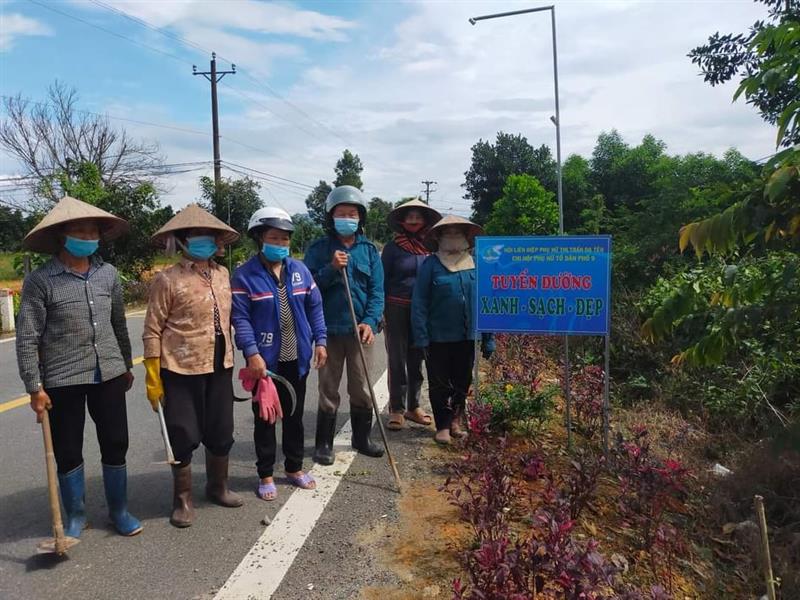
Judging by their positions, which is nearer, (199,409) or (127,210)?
(199,409)

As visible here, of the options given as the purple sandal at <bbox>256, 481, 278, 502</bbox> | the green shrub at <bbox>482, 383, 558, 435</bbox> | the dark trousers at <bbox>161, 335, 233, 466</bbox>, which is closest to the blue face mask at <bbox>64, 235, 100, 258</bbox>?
the dark trousers at <bbox>161, 335, 233, 466</bbox>

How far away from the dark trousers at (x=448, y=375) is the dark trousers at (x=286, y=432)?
1.22 meters

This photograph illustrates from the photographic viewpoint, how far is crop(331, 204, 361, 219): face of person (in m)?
4.33

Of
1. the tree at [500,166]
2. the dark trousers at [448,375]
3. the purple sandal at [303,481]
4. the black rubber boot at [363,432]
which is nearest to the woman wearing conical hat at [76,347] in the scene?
the purple sandal at [303,481]

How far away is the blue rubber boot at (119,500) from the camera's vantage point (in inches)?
136

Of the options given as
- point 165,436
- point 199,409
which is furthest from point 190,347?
point 165,436

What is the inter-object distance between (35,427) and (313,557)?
371 cm

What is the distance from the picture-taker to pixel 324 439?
454 centimetres

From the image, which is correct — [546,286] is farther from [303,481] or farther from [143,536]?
[143,536]

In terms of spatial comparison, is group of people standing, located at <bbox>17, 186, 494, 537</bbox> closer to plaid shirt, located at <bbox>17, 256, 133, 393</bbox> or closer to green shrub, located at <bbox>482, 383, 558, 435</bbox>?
plaid shirt, located at <bbox>17, 256, 133, 393</bbox>

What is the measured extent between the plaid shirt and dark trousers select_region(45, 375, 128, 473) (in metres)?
0.08

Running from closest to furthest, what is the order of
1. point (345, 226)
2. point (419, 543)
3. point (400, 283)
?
point (419, 543) → point (345, 226) → point (400, 283)

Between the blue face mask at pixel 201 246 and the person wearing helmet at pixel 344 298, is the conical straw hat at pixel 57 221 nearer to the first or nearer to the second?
the blue face mask at pixel 201 246

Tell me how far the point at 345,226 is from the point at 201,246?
42.6 inches
